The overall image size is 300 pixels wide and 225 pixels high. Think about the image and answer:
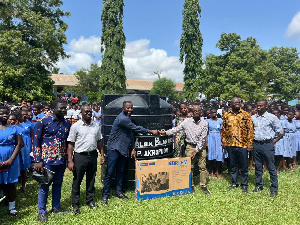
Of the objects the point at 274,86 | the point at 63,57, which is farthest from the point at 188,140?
the point at 274,86

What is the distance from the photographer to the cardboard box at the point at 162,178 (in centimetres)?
477

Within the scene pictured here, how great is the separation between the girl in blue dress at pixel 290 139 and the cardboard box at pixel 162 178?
11.5ft

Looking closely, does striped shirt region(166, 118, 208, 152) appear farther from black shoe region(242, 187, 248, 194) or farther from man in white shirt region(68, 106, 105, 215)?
man in white shirt region(68, 106, 105, 215)

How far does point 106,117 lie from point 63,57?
19.4m

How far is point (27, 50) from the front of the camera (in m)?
18.8

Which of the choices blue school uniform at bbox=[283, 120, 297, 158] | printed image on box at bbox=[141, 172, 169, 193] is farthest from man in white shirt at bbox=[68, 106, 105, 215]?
blue school uniform at bbox=[283, 120, 297, 158]

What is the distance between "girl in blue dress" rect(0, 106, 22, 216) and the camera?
3943mm

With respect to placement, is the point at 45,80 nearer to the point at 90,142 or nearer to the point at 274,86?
the point at 90,142

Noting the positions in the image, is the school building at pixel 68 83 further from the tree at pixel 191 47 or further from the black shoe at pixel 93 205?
the black shoe at pixel 93 205

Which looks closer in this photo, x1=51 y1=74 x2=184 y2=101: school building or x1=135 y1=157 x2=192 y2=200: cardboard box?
x1=135 y1=157 x2=192 y2=200: cardboard box

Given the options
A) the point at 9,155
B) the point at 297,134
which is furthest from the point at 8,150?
the point at 297,134

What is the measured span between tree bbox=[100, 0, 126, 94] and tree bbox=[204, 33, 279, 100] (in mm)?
11527

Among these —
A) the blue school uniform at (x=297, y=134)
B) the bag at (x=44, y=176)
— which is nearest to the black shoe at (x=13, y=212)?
the bag at (x=44, y=176)

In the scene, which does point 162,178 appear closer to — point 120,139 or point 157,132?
point 157,132
